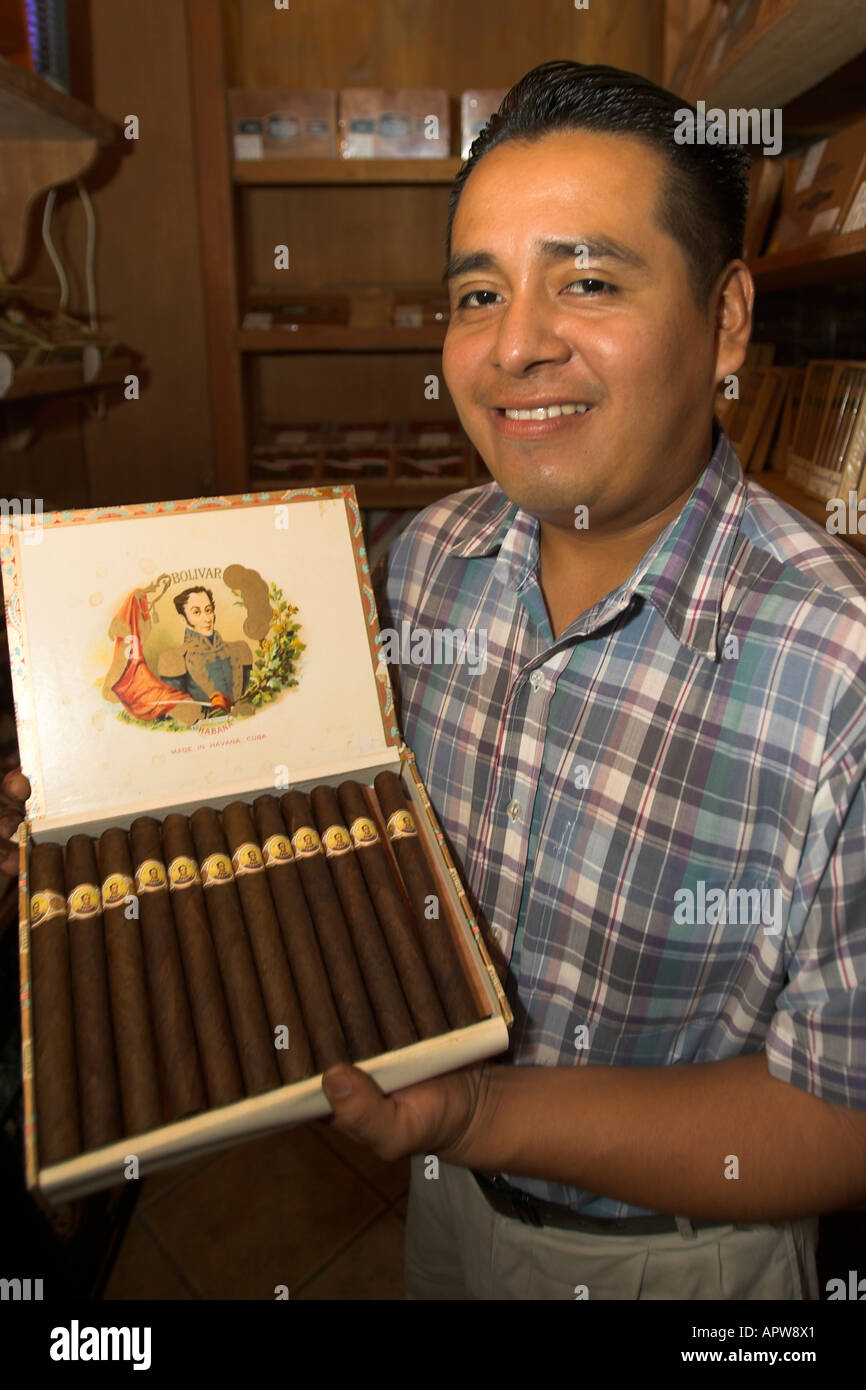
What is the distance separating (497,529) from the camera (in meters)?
1.02

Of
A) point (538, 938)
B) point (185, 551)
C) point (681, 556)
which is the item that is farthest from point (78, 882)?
point (681, 556)

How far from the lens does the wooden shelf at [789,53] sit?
1228 mm

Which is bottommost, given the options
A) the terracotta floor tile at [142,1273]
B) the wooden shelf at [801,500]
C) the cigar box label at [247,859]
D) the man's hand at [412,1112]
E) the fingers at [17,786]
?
the terracotta floor tile at [142,1273]

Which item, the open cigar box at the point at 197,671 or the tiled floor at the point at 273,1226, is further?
the tiled floor at the point at 273,1226

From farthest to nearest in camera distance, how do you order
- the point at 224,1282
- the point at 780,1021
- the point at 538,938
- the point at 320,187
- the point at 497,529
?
the point at 320,187 < the point at 224,1282 < the point at 497,529 < the point at 538,938 < the point at 780,1021

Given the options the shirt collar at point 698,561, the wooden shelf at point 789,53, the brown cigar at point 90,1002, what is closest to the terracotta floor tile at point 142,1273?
the brown cigar at point 90,1002

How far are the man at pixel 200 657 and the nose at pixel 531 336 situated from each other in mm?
436

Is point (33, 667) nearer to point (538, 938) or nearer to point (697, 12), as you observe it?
point (538, 938)

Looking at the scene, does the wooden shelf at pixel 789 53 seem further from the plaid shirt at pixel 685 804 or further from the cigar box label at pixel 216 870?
the cigar box label at pixel 216 870

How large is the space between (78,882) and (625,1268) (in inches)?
29.3

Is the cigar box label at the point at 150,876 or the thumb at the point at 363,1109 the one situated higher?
the cigar box label at the point at 150,876

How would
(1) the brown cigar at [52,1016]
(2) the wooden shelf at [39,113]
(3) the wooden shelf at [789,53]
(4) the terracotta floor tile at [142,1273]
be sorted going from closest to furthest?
(1) the brown cigar at [52,1016]
(3) the wooden shelf at [789,53]
(2) the wooden shelf at [39,113]
(4) the terracotta floor tile at [142,1273]
